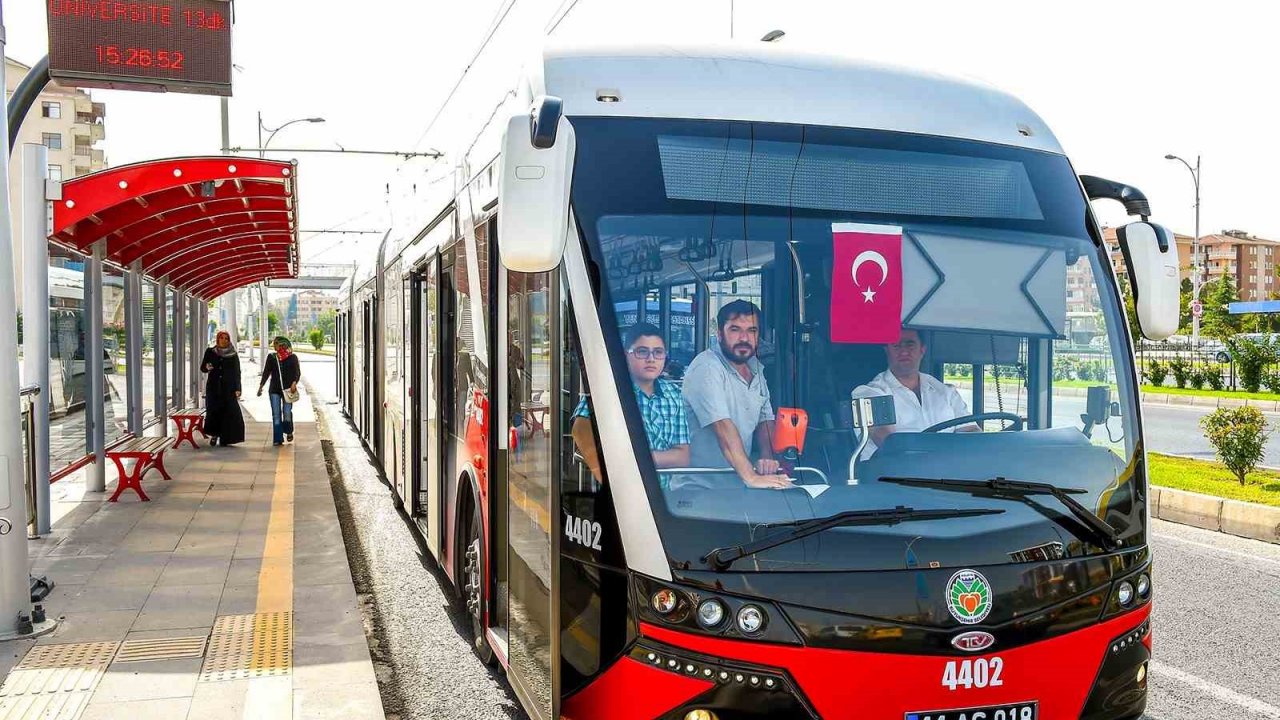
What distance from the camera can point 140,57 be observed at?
8.02m

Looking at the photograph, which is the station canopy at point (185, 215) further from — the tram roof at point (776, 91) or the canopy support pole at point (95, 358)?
the tram roof at point (776, 91)

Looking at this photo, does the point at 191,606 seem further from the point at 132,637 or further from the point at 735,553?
the point at 735,553

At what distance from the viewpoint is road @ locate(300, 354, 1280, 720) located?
5.35 meters

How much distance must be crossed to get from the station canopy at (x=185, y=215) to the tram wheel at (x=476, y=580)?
4.88 m

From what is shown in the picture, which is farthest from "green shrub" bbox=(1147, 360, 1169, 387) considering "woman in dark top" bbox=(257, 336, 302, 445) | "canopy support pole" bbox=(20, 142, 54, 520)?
"canopy support pole" bbox=(20, 142, 54, 520)

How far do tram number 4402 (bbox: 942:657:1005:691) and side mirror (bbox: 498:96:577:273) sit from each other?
5.65ft

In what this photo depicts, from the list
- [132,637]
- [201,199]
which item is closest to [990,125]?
[132,637]

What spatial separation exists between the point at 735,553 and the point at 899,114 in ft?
5.82

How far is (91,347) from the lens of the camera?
1059 centimetres

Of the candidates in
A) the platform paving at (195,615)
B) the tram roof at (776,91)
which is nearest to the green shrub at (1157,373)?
the platform paving at (195,615)

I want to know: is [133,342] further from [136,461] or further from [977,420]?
[977,420]

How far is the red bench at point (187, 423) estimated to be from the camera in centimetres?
1573

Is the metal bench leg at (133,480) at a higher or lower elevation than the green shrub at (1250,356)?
lower

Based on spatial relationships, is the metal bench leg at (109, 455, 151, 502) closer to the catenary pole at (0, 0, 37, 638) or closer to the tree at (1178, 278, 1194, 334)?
the catenary pole at (0, 0, 37, 638)
